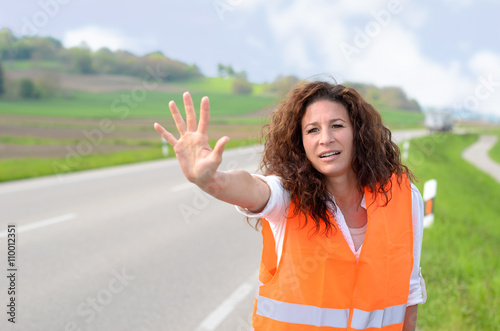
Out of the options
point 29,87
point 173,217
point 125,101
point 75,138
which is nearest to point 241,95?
point 125,101

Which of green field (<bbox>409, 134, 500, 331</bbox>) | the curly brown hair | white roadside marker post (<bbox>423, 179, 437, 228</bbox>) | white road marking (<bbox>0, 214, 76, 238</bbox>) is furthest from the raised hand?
white road marking (<bbox>0, 214, 76, 238</bbox>)

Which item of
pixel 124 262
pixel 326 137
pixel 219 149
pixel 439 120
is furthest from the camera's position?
pixel 439 120

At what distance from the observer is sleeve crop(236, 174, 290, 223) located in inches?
69.7

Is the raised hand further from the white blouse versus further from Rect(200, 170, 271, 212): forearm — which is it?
the white blouse

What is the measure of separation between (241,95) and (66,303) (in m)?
55.6

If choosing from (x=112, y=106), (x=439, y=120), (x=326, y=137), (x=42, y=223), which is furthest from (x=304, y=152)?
(x=439, y=120)

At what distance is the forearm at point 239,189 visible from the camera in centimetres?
165

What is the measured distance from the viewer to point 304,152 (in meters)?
2.04

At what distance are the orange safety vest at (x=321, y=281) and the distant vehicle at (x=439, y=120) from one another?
55.3 meters

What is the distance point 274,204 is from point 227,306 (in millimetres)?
2780

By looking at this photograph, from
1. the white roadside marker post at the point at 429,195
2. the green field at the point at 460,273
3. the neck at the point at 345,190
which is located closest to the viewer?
the neck at the point at 345,190

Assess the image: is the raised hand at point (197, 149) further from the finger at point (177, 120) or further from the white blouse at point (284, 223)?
the white blouse at point (284, 223)

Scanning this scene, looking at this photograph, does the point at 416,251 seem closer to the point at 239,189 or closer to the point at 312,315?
the point at 312,315

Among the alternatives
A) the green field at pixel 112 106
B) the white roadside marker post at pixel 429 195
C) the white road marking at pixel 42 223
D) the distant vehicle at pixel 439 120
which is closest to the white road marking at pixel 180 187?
the white road marking at pixel 42 223
